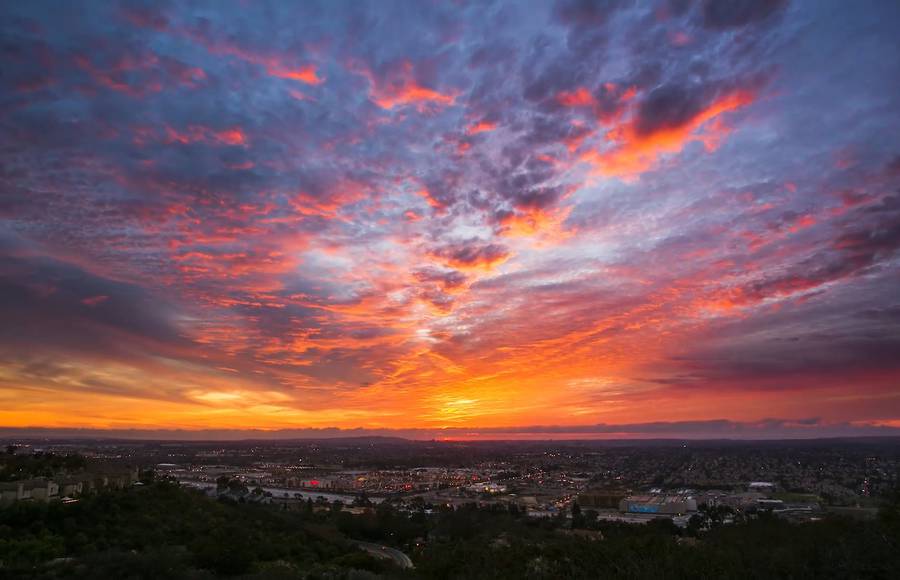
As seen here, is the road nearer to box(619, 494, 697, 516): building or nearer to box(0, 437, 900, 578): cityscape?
box(0, 437, 900, 578): cityscape

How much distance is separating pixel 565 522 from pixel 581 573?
1319 inches

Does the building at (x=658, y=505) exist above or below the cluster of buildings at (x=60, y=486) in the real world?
below

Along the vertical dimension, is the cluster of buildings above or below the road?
above

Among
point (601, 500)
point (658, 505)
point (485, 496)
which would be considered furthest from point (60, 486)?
point (485, 496)

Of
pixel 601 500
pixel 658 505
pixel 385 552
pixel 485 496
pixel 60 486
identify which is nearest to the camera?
pixel 60 486

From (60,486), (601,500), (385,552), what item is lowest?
(385,552)

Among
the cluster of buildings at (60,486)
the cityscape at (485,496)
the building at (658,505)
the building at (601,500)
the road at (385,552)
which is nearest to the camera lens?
the cityscape at (485,496)

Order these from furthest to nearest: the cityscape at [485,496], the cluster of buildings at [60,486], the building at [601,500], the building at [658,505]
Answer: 1. the building at [601,500]
2. the building at [658,505]
3. the cluster of buildings at [60,486]
4. the cityscape at [485,496]

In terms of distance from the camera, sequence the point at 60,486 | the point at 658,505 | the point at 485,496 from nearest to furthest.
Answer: the point at 60,486
the point at 658,505
the point at 485,496

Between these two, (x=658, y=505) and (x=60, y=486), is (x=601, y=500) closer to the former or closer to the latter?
(x=658, y=505)

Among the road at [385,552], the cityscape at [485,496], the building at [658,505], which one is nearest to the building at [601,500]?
the cityscape at [485,496]

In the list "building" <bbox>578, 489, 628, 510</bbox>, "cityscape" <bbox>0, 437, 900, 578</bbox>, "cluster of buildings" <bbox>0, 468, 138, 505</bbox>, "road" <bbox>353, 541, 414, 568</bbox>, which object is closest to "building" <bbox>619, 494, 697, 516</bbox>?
"cityscape" <bbox>0, 437, 900, 578</bbox>

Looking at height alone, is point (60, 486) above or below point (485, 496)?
above

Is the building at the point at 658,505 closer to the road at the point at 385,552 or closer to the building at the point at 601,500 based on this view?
the building at the point at 601,500
